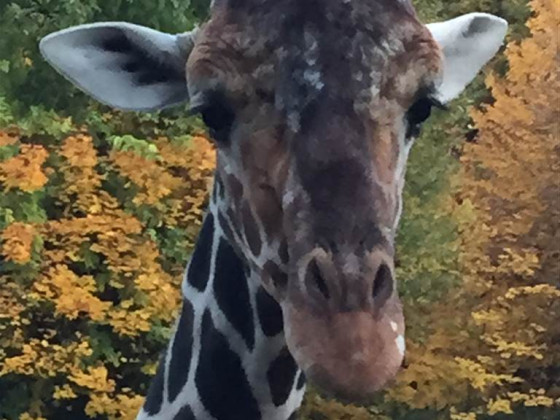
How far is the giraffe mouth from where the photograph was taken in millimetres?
1478

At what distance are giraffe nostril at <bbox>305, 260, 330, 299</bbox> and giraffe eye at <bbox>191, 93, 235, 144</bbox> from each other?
0.32 metres

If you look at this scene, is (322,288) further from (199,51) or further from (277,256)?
(199,51)

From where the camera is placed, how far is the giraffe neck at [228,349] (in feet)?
6.41

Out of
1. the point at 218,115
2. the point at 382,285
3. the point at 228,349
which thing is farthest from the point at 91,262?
the point at 382,285

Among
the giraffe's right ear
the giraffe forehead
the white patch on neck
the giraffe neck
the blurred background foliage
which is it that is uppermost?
the giraffe forehead

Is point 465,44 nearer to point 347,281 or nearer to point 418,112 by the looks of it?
point 418,112

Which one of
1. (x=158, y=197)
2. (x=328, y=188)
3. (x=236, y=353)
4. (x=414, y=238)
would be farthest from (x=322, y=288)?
(x=414, y=238)

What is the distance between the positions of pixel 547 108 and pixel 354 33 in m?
7.84

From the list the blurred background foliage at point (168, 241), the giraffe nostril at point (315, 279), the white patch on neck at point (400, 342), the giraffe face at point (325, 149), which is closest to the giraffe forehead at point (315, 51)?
the giraffe face at point (325, 149)

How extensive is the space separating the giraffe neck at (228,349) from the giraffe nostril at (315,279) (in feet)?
1.29

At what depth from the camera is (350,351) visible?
58.1 inches

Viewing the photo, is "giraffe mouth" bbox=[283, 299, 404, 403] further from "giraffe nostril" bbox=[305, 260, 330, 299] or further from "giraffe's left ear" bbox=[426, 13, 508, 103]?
"giraffe's left ear" bbox=[426, 13, 508, 103]

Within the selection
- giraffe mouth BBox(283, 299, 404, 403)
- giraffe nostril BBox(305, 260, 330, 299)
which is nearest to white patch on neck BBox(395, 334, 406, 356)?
giraffe mouth BBox(283, 299, 404, 403)

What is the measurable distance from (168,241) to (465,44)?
5.28 meters
